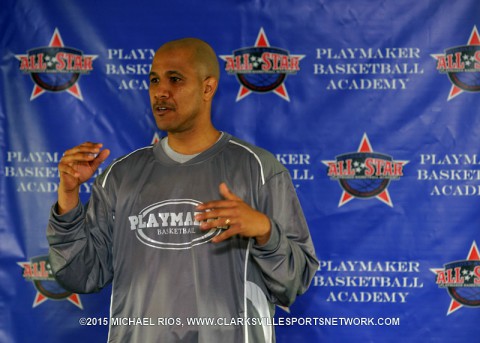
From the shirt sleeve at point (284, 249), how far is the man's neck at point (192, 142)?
24 cm

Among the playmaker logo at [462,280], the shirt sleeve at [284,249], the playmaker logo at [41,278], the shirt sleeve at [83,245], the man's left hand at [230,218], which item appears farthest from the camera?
the playmaker logo at [41,278]

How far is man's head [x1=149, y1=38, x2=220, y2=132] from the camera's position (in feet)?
5.94

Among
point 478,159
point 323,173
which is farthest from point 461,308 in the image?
point 323,173

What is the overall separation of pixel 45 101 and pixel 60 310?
907 millimetres

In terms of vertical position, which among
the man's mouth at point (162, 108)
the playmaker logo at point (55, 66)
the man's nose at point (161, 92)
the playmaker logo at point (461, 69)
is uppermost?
the playmaker logo at point (55, 66)

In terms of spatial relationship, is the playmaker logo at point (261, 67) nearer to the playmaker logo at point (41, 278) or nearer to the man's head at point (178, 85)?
the man's head at point (178, 85)

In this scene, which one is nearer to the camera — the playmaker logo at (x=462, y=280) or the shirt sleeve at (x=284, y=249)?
the shirt sleeve at (x=284, y=249)

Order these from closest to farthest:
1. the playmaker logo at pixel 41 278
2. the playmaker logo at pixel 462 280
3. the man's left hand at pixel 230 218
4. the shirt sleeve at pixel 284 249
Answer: the man's left hand at pixel 230 218 < the shirt sleeve at pixel 284 249 < the playmaker logo at pixel 462 280 < the playmaker logo at pixel 41 278

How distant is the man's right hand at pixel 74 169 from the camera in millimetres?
1663

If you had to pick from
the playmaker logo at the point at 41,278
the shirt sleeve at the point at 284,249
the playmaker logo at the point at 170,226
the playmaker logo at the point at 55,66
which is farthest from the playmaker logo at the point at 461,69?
the playmaker logo at the point at 41,278

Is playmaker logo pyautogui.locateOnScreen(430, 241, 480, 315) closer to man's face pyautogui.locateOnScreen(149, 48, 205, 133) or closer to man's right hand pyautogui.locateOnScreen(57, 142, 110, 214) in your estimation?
man's face pyautogui.locateOnScreen(149, 48, 205, 133)

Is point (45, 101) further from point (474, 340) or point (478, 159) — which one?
point (474, 340)

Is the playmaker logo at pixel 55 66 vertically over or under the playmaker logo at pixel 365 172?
over

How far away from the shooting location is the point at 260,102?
265 centimetres
